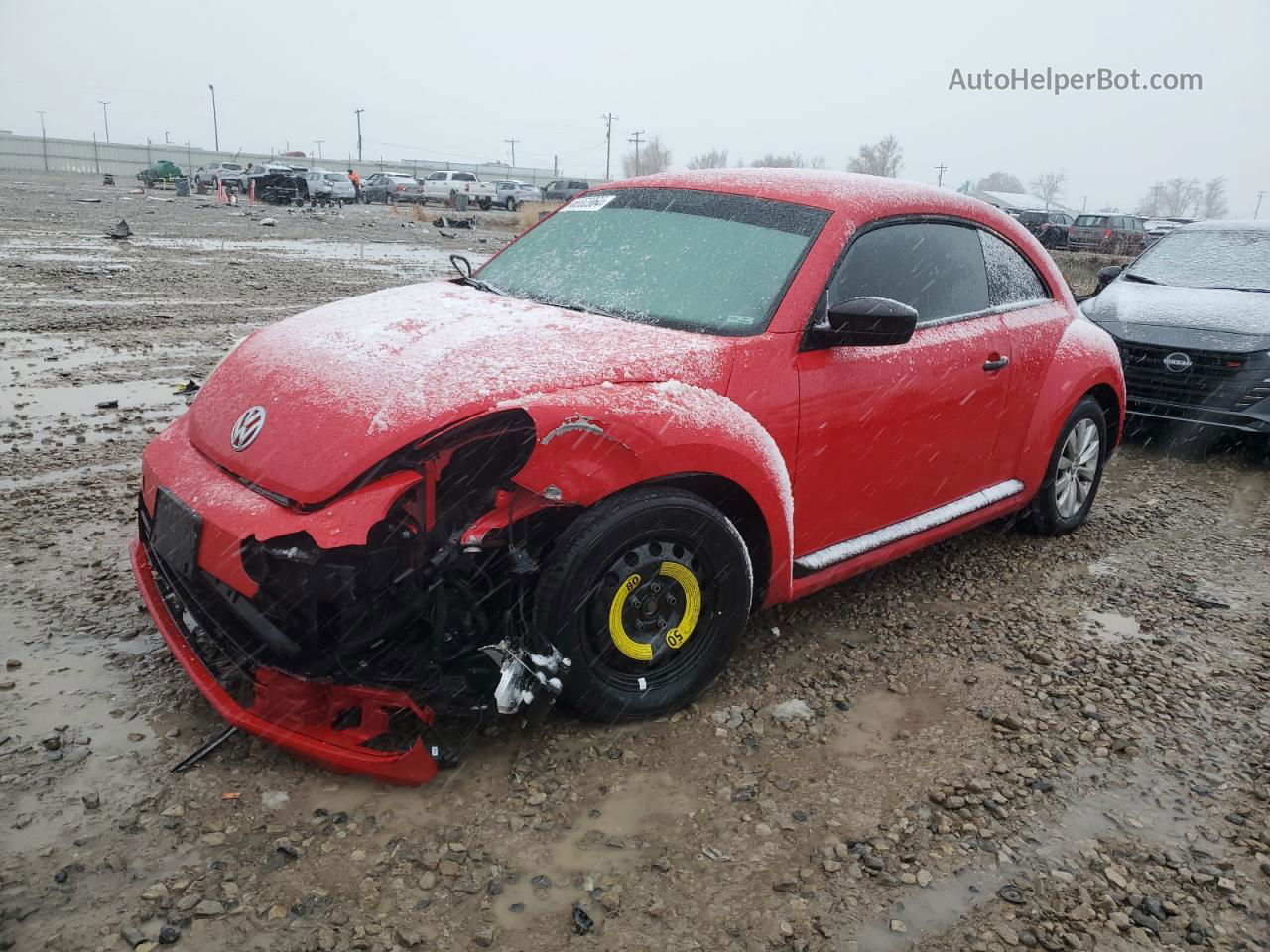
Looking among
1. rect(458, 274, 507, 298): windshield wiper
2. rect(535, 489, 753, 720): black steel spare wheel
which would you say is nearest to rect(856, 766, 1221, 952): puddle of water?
rect(535, 489, 753, 720): black steel spare wheel

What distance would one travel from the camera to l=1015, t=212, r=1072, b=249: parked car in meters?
28.9

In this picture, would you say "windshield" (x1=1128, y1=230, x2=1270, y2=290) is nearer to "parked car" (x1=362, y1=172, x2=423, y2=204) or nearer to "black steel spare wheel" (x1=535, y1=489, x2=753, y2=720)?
"black steel spare wheel" (x1=535, y1=489, x2=753, y2=720)

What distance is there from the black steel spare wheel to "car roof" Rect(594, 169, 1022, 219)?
4.71ft

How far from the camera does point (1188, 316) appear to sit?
679 centimetres

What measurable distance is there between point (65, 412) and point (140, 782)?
4.36 m

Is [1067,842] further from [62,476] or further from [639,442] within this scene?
[62,476]

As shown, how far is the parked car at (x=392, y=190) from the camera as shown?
44.3 m

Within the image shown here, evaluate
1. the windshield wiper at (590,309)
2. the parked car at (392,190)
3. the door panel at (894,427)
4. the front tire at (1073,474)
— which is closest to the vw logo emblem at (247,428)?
the windshield wiper at (590,309)

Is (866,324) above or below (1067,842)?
above

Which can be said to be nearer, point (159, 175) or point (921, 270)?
point (921, 270)

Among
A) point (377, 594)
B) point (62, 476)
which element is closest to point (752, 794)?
point (377, 594)

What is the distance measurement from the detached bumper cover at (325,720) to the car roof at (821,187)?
2.38m

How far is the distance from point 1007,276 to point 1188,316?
3.39 metres

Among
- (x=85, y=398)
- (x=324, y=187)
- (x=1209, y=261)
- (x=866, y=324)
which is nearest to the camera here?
(x=866, y=324)
